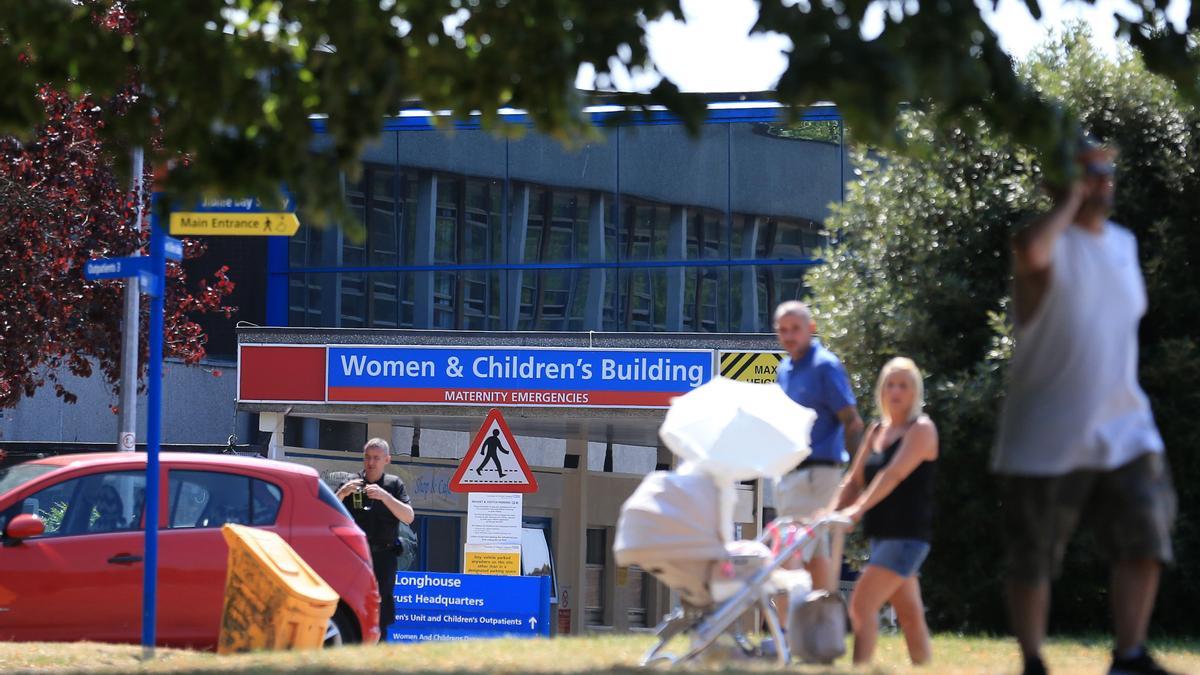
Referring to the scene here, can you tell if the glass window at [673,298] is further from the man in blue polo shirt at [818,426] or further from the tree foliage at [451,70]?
the tree foliage at [451,70]

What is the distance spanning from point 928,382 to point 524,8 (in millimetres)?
7265

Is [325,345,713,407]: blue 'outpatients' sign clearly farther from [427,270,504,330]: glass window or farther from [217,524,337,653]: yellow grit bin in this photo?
[217,524,337,653]: yellow grit bin

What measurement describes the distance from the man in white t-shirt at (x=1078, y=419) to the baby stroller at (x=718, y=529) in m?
1.91

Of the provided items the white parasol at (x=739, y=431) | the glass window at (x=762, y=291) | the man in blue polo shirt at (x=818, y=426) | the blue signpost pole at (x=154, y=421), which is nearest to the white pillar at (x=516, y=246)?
the glass window at (x=762, y=291)

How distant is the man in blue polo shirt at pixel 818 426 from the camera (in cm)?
946

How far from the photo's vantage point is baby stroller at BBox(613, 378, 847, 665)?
8.17 m

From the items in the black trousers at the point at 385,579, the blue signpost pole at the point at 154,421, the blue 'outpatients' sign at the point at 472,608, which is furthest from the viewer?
the blue 'outpatients' sign at the point at 472,608

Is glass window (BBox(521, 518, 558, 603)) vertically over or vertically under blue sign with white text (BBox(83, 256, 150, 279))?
under

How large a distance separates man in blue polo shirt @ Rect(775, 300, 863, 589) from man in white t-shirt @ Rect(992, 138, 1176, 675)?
9.50 feet

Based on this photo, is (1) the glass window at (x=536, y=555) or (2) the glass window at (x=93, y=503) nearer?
(2) the glass window at (x=93, y=503)

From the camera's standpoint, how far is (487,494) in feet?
59.6

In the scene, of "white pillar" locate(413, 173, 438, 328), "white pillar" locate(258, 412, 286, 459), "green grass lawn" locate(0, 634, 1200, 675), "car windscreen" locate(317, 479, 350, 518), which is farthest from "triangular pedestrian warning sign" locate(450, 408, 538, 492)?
"white pillar" locate(413, 173, 438, 328)

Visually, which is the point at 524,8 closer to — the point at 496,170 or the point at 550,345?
the point at 550,345

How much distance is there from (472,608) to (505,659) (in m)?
8.26
